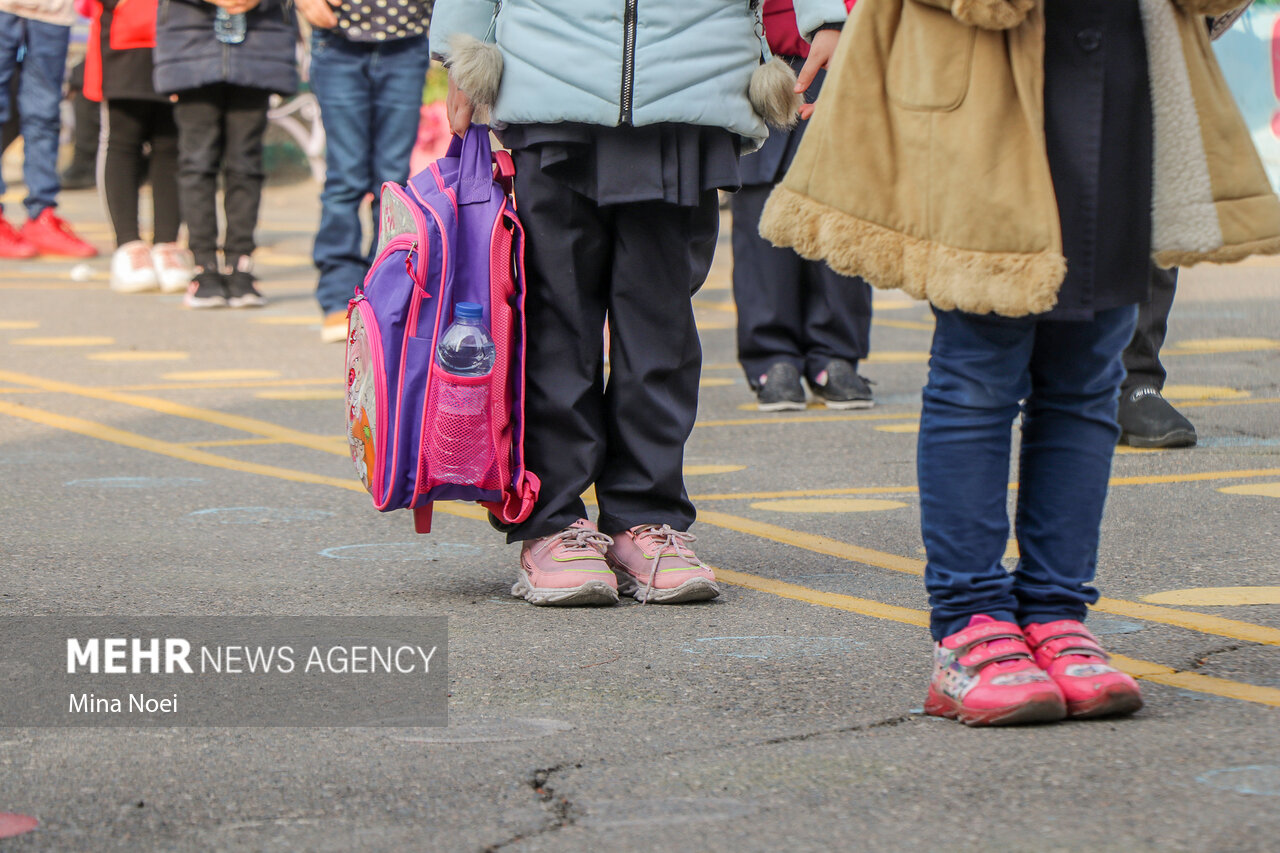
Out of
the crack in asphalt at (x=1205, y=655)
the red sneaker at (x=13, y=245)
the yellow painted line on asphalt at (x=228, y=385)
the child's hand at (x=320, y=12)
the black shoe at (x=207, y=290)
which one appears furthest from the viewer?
the red sneaker at (x=13, y=245)

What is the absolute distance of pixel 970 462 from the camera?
2.71 m

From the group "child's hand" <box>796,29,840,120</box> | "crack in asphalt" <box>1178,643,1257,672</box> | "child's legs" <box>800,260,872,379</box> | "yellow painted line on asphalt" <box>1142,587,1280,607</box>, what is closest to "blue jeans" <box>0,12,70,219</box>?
"child's legs" <box>800,260,872,379</box>

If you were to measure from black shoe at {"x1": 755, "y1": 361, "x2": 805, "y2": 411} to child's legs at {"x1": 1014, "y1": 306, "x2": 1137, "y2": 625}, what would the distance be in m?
3.17

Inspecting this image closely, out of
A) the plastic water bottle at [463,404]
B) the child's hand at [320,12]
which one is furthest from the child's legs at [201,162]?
the plastic water bottle at [463,404]

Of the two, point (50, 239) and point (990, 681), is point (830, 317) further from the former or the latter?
point (50, 239)

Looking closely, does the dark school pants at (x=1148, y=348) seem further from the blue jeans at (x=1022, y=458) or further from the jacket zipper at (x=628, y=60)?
the blue jeans at (x=1022, y=458)

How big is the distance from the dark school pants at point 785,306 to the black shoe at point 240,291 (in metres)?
3.29

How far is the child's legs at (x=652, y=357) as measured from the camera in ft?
11.6

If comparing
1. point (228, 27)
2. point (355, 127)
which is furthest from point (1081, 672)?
point (228, 27)

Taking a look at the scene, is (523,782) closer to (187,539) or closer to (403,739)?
(403,739)

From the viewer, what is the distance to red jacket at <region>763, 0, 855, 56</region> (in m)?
4.41

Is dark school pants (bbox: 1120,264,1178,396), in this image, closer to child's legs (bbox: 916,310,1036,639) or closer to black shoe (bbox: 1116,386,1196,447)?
black shoe (bbox: 1116,386,1196,447)

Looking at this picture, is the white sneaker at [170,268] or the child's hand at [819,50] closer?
the child's hand at [819,50]

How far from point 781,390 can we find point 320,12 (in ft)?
8.27
